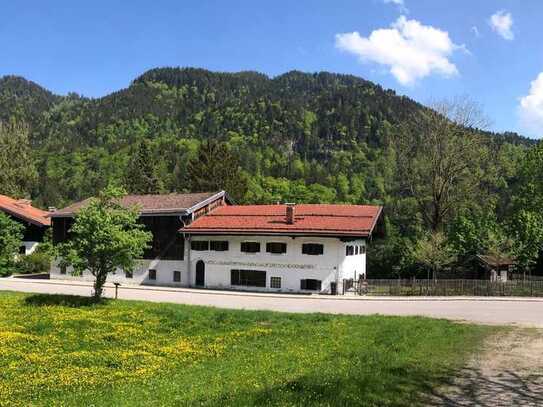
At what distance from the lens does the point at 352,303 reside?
37219mm

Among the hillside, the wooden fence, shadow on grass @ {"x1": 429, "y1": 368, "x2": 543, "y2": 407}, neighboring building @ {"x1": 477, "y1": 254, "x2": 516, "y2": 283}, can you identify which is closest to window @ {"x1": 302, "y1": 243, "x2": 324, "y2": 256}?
the wooden fence

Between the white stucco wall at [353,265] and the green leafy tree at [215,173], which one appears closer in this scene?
the white stucco wall at [353,265]

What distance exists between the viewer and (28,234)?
64438 mm

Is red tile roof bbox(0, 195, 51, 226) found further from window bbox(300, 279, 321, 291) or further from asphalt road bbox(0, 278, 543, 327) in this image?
window bbox(300, 279, 321, 291)

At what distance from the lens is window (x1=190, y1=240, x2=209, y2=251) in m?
48.8

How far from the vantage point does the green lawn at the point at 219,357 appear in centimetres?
1251

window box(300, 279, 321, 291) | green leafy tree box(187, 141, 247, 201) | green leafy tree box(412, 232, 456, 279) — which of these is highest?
green leafy tree box(187, 141, 247, 201)

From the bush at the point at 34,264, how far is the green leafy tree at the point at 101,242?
27.7 m

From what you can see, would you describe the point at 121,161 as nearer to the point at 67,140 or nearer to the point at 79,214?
the point at 67,140

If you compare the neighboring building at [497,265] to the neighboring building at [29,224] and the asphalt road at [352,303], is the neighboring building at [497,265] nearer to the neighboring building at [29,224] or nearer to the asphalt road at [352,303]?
the asphalt road at [352,303]

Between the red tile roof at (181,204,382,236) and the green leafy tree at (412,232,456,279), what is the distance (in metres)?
5.30

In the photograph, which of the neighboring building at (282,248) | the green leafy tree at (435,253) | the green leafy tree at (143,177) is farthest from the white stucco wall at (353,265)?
the green leafy tree at (143,177)

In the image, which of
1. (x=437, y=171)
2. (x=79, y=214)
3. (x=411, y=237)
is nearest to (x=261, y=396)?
(x=79, y=214)

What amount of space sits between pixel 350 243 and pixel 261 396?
3524 centimetres
